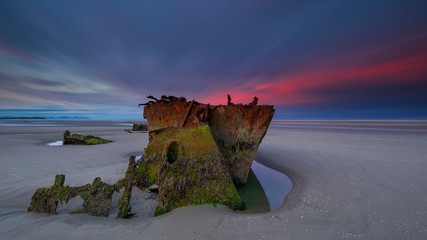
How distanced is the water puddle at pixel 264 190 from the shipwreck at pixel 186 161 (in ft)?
0.91

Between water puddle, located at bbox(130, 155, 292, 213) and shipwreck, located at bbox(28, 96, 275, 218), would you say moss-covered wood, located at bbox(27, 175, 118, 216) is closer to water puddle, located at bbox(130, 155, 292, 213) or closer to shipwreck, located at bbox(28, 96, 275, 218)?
shipwreck, located at bbox(28, 96, 275, 218)

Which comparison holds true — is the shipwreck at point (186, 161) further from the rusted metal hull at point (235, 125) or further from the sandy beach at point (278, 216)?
the sandy beach at point (278, 216)

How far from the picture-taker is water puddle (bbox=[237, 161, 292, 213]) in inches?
109

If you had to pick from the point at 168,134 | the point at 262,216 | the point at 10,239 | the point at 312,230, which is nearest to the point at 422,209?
the point at 312,230

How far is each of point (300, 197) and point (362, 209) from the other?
83 centimetres

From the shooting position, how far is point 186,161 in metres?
2.50

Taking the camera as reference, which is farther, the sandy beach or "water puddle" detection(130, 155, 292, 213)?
"water puddle" detection(130, 155, 292, 213)

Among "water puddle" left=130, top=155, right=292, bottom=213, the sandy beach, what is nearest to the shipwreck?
the sandy beach

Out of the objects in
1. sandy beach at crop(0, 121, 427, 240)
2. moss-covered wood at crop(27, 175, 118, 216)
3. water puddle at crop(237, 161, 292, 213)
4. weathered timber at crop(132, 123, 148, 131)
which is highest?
A: weathered timber at crop(132, 123, 148, 131)

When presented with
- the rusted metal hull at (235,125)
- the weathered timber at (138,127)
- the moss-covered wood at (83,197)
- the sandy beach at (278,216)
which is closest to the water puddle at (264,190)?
the sandy beach at (278,216)

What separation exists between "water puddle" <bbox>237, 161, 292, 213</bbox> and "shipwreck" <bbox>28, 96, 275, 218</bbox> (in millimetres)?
278

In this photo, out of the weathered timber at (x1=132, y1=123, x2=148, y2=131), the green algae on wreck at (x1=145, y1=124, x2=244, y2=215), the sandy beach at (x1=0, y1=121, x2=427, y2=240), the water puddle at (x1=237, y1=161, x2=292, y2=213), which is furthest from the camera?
the weathered timber at (x1=132, y1=123, x2=148, y2=131)

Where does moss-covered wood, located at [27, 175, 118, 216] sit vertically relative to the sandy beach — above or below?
above

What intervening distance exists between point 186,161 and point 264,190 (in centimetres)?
197
